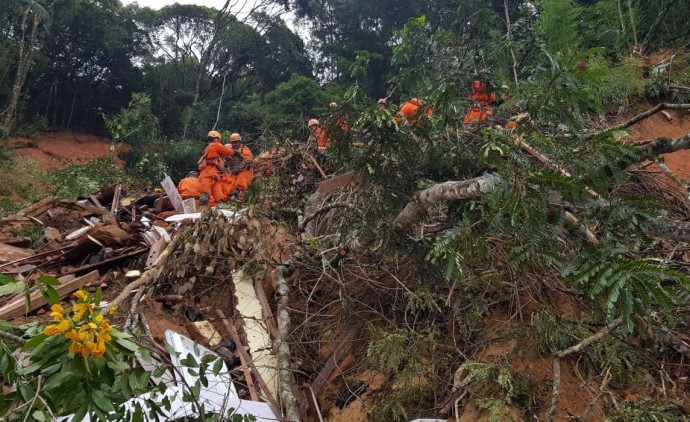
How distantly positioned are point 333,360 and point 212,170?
4979mm

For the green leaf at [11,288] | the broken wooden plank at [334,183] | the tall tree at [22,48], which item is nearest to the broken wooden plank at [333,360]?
the broken wooden plank at [334,183]

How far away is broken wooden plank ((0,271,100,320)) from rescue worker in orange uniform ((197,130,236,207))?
3029 mm

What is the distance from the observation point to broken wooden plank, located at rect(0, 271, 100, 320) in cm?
370

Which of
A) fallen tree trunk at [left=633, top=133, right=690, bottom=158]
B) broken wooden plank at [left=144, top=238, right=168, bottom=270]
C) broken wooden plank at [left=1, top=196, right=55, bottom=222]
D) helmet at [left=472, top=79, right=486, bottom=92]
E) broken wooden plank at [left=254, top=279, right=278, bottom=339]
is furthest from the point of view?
broken wooden plank at [left=1, top=196, right=55, bottom=222]

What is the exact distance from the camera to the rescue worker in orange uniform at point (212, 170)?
7.46 meters

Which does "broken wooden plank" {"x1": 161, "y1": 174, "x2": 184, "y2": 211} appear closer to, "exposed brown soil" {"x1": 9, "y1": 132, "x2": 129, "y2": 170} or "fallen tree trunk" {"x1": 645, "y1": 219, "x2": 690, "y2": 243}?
"fallen tree trunk" {"x1": 645, "y1": 219, "x2": 690, "y2": 243}

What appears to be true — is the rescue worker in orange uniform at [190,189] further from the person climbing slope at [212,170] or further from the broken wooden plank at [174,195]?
the broken wooden plank at [174,195]

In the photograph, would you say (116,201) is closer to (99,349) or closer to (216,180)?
(216,180)

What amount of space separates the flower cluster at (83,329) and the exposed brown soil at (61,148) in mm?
17441

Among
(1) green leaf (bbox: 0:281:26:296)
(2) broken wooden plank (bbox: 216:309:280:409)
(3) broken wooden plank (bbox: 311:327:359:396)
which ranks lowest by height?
(3) broken wooden plank (bbox: 311:327:359:396)

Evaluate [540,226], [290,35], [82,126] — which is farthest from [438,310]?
[82,126]

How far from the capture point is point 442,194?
267cm

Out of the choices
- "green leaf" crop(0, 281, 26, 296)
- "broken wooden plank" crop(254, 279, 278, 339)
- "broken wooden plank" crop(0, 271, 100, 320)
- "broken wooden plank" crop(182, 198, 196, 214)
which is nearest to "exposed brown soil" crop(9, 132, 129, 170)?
"broken wooden plank" crop(182, 198, 196, 214)

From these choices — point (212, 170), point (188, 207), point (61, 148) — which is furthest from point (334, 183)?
point (61, 148)
